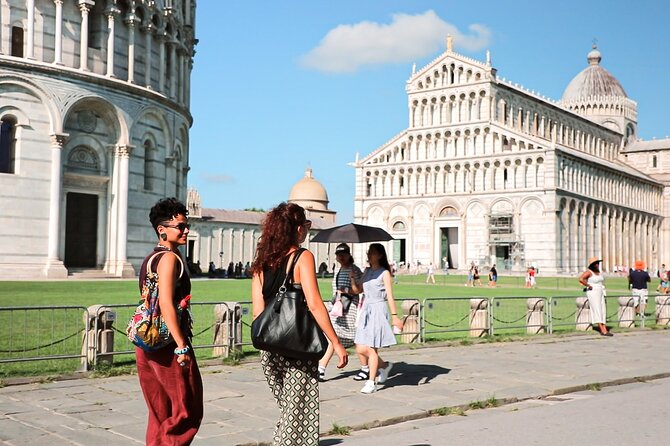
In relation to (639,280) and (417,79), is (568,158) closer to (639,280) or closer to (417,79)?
(417,79)

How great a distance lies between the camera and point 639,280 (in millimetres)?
20219

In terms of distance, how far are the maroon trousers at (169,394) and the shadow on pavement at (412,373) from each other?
16.7 feet

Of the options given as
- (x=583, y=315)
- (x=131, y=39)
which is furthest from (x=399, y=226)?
(x=583, y=315)

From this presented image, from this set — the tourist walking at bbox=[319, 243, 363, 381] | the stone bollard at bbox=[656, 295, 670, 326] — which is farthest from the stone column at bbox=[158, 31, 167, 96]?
the tourist walking at bbox=[319, 243, 363, 381]

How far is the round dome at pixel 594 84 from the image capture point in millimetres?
104562

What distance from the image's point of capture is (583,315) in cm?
1902

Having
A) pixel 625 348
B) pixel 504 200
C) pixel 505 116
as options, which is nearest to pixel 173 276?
pixel 625 348

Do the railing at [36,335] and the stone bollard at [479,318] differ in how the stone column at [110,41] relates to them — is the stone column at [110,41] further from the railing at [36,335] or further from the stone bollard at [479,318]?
the stone bollard at [479,318]

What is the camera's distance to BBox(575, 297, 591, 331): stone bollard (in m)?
18.9

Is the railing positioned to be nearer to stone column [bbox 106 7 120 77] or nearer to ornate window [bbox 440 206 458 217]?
stone column [bbox 106 7 120 77]

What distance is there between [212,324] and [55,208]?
18147 mm

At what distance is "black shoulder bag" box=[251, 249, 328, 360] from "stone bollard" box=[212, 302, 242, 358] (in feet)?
22.4

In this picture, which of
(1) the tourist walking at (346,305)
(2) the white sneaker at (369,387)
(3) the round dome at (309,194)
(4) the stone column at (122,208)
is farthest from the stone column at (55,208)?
(3) the round dome at (309,194)

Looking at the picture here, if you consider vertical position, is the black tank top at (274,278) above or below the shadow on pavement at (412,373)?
above
